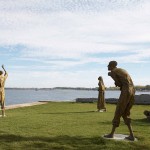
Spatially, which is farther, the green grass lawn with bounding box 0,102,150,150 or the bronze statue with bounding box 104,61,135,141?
the bronze statue with bounding box 104,61,135,141

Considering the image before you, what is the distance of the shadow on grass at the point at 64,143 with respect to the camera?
33.1ft

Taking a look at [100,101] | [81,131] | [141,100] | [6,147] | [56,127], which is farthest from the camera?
[141,100]

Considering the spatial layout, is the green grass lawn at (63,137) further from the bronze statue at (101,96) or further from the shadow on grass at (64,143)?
the bronze statue at (101,96)

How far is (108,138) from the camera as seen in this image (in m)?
11.1

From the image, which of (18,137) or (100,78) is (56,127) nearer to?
(18,137)

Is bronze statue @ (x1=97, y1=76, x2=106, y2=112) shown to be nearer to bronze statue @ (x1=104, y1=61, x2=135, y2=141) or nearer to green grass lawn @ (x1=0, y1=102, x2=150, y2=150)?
green grass lawn @ (x1=0, y1=102, x2=150, y2=150)

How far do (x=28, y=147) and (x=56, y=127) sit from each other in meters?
3.75

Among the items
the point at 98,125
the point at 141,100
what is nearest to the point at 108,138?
the point at 98,125

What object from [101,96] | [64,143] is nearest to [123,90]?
[64,143]

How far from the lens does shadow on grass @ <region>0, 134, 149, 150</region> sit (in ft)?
33.1

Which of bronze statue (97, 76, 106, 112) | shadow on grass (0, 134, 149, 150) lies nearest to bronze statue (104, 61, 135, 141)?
shadow on grass (0, 134, 149, 150)

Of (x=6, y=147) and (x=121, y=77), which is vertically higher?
(x=121, y=77)

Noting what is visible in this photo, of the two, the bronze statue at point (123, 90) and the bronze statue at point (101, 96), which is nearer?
the bronze statue at point (123, 90)

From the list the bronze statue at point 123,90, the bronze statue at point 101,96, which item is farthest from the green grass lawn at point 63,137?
the bronze statue at point 101,96
